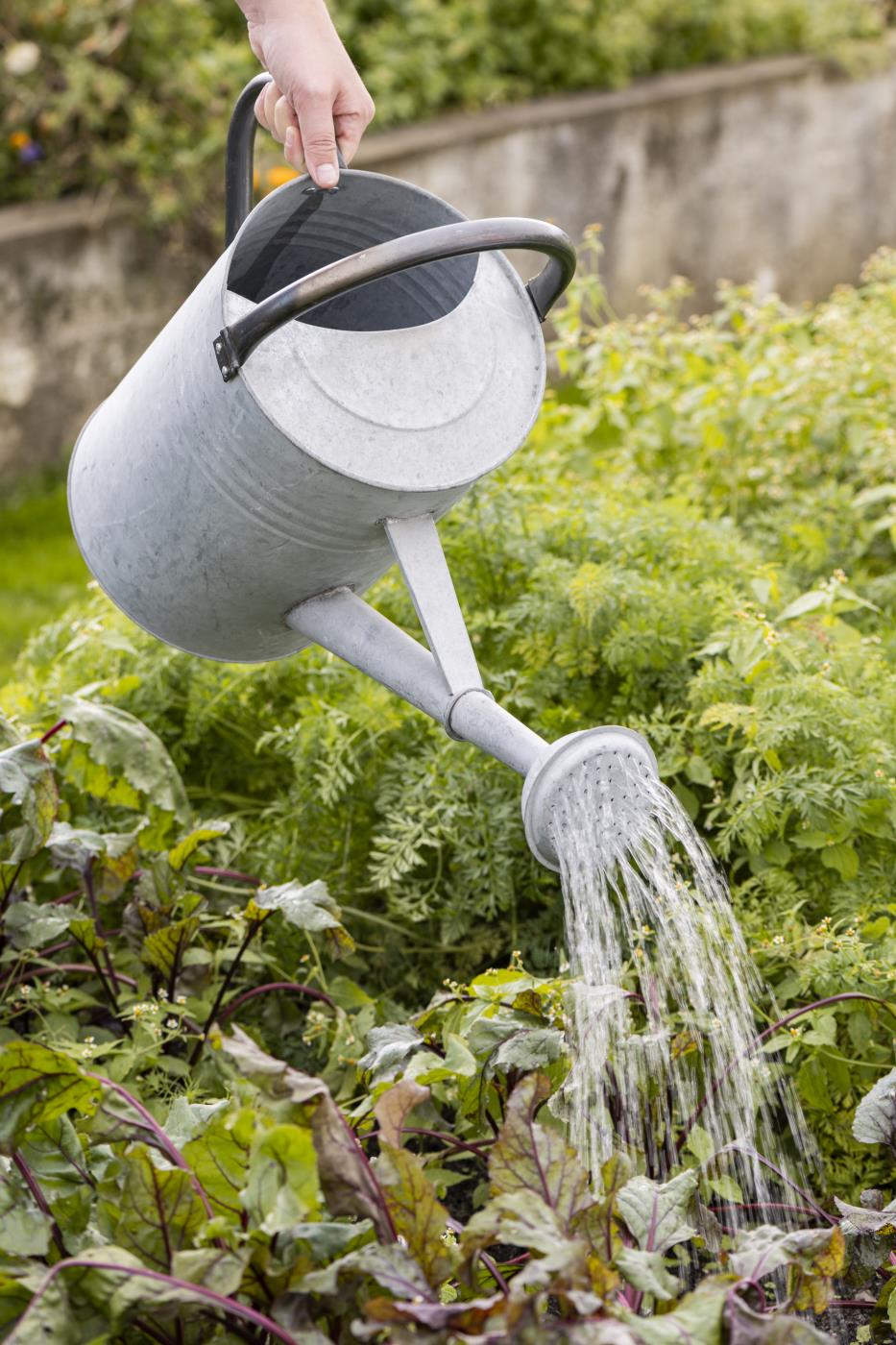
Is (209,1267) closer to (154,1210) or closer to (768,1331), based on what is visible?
(154,1210)

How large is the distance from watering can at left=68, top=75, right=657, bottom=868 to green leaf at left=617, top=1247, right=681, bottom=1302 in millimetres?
369

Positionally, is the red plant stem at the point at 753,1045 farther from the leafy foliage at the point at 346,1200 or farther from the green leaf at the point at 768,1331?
the green leaf at the point at 768,1331

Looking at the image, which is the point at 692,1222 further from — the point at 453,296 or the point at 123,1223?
the point at 453,296

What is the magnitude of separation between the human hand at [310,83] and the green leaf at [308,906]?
79 centimetres

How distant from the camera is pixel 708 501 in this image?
2.94m

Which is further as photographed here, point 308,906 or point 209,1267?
point 308,906

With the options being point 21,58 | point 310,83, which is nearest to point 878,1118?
point 310,83

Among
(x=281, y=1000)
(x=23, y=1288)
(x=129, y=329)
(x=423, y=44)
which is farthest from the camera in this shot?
(x=423, y=44)

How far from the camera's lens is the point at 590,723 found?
220 centimetres

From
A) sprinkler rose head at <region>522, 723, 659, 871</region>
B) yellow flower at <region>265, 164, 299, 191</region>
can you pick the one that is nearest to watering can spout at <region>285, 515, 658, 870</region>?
sprinkler rose head at <region>522, 723, 659, 871</region>

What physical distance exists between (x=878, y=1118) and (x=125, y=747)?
1068mm

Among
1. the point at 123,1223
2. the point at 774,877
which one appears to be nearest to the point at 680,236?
the point at 774,877

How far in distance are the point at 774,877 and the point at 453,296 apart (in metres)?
0.82

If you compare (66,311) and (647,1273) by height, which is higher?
(66,311)
